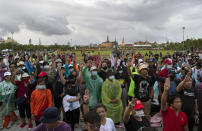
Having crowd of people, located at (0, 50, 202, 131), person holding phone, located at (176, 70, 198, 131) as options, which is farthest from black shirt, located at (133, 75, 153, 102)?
person holding phone, located at (176, 70, 198, 131)

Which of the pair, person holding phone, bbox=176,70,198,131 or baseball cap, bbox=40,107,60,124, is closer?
baseball cap, bbox=40,107,60,124

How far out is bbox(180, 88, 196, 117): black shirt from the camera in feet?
11.6

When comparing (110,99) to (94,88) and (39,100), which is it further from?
(39,100)

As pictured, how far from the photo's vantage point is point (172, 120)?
2611 mm

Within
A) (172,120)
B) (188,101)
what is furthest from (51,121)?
(188,101)

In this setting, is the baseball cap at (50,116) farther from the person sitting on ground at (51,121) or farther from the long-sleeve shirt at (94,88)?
the long-sleeve shirt at (94,88)

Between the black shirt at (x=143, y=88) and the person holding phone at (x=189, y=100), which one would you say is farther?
the black shirt at (x=143, y=88)

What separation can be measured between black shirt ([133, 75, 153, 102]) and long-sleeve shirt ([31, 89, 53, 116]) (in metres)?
2.40

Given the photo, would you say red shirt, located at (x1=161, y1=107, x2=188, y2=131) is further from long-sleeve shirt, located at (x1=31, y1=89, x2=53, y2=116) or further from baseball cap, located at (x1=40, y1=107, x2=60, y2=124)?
long-sleeve shirt, located at (x1=31, y1=89, x2=53, y2=116)

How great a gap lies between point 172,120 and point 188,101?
4.29 ft

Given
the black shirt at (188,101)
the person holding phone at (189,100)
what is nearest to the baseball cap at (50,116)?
the person holding phone at (189,100)

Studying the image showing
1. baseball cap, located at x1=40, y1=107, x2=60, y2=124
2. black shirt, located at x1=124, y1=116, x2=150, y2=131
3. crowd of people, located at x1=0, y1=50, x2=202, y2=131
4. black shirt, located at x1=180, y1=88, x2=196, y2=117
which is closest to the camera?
baseball cap, located at x1=40, y1=107, x2=60, y2=124

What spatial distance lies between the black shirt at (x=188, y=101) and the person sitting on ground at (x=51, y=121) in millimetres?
2847

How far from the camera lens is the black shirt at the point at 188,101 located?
355cm
